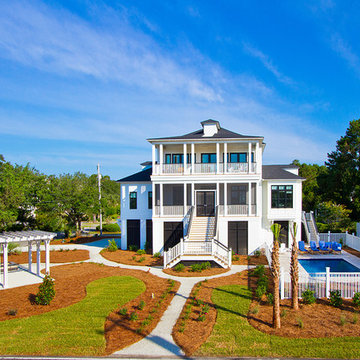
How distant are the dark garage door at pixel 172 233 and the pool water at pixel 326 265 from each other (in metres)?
9.20

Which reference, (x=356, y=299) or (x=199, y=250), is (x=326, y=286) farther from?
(x=199, y=250)

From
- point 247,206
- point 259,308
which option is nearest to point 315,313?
point 259,308

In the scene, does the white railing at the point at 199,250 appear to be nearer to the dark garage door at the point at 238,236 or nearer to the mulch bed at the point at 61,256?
the dark garage door at the point at 238,236

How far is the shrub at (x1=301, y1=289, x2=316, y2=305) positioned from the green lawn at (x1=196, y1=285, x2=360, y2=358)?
112 inches

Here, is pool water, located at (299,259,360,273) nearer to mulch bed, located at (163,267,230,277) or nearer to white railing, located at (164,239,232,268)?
white railing, located at (164,239,232,268)

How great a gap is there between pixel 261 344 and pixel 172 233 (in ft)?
47.5

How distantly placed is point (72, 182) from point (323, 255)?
27.6 m

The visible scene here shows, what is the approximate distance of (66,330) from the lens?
33.7ft

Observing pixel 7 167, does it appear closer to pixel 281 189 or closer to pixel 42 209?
pixel 42 209

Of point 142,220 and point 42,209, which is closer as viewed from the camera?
point 142,220

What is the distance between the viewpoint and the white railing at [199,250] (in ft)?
62.7

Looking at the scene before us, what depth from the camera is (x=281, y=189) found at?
79.3 ft

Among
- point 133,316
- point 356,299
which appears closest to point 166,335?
point 133,316

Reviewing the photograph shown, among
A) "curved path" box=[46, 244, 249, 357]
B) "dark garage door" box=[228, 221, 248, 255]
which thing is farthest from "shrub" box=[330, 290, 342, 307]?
"dark garage door" box=[228, 221, 248, 255]
